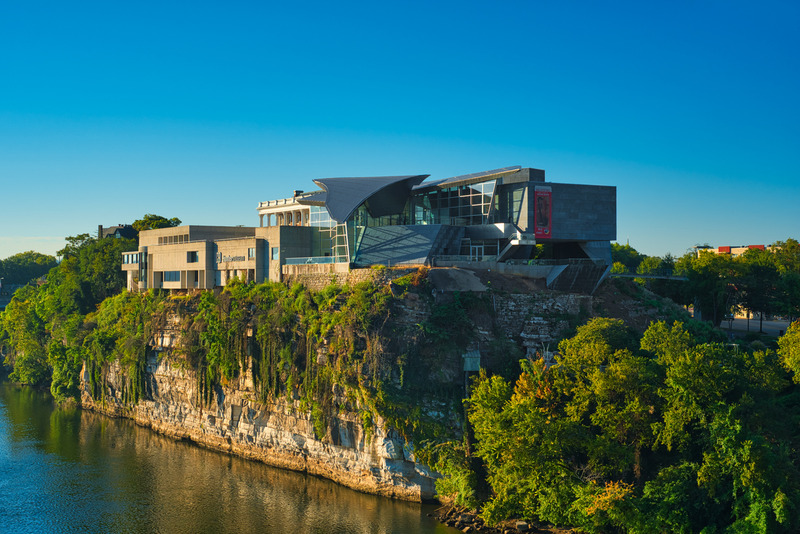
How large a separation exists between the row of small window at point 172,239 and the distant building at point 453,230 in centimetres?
1401

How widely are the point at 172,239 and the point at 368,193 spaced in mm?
35488

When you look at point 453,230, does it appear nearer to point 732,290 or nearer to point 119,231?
point 732,290

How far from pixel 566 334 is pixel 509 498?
48.4ft

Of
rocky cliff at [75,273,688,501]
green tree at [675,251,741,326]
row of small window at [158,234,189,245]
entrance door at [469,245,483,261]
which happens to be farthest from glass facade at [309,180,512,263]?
green tree at [675,251,741,326]

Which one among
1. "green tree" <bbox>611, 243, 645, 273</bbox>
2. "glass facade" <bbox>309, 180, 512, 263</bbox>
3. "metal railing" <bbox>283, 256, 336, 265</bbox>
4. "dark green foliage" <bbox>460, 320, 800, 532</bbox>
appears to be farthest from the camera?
"green tree" <bbox>611, 243, 645, 273</bbox>

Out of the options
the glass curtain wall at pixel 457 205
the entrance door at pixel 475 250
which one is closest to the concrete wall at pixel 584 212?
the glass curtain wall at pixel 457 205

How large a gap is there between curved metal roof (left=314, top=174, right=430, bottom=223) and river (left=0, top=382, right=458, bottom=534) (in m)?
23.3

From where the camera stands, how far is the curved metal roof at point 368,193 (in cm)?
6006

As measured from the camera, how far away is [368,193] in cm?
6056

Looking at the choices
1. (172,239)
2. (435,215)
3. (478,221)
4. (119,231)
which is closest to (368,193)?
(435,215)

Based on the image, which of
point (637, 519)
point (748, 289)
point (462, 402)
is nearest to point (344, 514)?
point (462, 402)

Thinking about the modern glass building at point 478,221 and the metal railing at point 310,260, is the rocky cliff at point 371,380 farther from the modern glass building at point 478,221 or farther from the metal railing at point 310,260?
the modern glass building at point 478,221

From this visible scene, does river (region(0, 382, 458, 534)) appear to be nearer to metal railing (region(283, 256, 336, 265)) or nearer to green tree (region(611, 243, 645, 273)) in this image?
metal railing (region(283, 256, 336, 265))

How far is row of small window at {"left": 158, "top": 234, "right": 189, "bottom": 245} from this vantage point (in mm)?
82544
